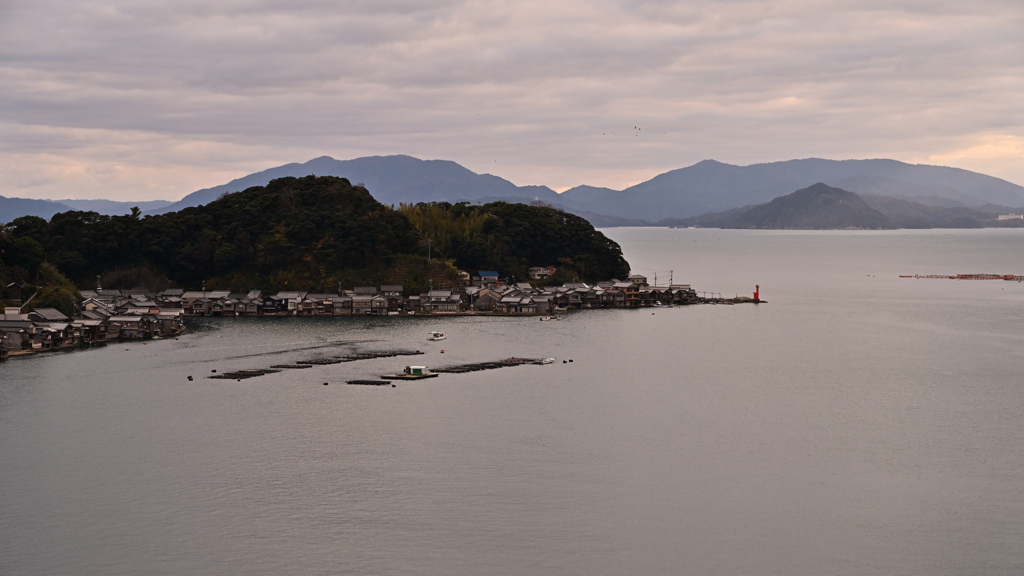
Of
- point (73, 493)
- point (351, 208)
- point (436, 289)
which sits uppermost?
point (351, 208)

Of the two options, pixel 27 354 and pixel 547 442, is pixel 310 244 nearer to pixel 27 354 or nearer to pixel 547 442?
pixel 27 354

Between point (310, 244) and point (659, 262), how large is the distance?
6217 cm

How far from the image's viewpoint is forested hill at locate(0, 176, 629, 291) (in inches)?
2356

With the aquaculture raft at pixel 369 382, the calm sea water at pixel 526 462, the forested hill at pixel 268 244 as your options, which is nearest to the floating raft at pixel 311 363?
the calm sea water at pixel 526 462

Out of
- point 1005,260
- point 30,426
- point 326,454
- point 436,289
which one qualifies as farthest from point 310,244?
point 1005,260

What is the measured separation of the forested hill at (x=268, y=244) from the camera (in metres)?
59.8

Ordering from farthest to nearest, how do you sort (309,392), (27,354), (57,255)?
(57,255) → (27,354) → (309,392)

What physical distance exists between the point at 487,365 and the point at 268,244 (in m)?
30.6

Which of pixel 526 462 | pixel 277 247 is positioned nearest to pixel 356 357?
pixel 526 462

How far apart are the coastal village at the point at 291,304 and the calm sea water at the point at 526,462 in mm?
2579

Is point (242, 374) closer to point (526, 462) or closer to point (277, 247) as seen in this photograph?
point (526, 462)

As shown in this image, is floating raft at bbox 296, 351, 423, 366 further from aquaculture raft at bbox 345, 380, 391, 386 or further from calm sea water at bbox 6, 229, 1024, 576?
aquaculture raft at bbox 345, 380, 391, 386

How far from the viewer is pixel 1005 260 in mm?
115000

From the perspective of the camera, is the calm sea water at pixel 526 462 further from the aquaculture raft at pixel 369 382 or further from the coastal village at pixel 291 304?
the coastal village at pixel 291 304
